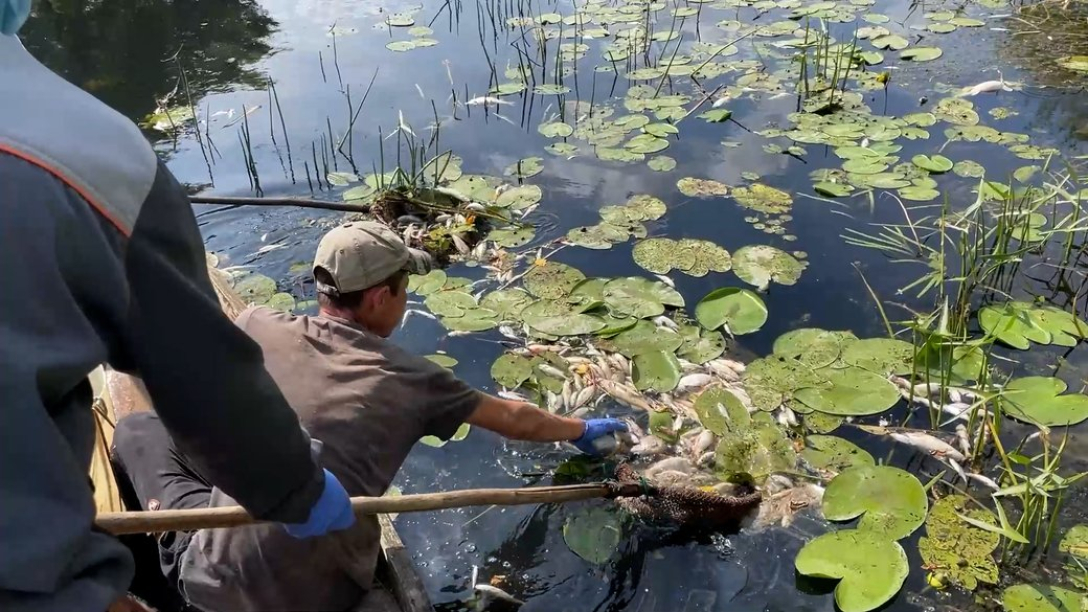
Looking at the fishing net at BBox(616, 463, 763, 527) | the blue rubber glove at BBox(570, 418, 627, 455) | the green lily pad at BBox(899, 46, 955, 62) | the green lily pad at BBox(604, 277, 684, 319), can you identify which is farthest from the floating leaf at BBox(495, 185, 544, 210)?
the green lily pad at BBox(899, 46, 955, 62)

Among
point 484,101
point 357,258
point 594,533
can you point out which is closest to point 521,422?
point 594,533

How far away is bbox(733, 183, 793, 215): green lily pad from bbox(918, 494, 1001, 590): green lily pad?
6.90 ft

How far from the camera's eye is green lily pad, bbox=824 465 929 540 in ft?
8.65

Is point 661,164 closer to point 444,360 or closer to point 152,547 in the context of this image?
point 444,360

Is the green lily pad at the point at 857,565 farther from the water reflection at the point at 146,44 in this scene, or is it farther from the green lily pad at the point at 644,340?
the water reflection at the point at 146,44

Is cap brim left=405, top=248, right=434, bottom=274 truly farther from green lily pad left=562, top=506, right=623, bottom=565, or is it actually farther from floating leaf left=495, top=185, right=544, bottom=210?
floating leaf left=495, top=185, right=544, bottom=210

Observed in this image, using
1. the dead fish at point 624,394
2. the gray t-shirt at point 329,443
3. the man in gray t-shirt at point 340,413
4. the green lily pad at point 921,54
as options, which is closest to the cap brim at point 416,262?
the man in gray t-shirt at point 340,413

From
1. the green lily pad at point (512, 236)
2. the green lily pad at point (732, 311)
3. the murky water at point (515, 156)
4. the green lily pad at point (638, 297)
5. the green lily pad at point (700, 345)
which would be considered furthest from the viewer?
the green lily pad at point (512, 236)

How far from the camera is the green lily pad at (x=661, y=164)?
A: 4984mm

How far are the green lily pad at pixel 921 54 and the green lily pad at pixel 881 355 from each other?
143 inches

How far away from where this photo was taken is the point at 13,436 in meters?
0.93

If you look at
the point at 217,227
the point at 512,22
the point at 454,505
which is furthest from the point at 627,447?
the point at 512,22

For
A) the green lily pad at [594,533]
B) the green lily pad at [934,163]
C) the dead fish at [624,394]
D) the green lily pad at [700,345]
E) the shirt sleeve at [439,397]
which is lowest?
the green lily pad at [594,533]

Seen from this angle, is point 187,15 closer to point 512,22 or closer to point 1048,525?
point 512,22
